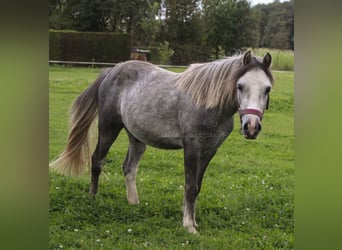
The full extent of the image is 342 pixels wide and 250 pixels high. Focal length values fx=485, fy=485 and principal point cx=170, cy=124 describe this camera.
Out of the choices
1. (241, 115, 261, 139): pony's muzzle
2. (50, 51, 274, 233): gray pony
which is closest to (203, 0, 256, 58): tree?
(50, 51, 274, 233): gray pony

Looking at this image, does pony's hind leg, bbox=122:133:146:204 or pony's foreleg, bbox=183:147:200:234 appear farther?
pony's hind leg, bbox=122:133:146:204

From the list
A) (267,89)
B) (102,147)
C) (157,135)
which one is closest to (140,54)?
(157,135)

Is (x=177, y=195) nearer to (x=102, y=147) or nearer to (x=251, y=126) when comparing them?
(x=102, y=147)

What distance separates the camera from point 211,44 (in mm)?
2168

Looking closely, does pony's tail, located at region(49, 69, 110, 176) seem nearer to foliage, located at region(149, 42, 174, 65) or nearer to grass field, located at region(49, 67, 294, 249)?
grass field, located at region(49, 67, 294, 249)

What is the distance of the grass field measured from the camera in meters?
2.14

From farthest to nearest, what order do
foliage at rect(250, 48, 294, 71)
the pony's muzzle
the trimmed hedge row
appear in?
1. the trimmed hedge row
2. foliage at rect(250, 48, 294, 71)
3. the pony's muzzle

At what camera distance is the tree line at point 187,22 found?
2168mm

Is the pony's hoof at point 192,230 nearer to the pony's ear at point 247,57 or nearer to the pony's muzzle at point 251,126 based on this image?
the pony's muzzle at point 251,126

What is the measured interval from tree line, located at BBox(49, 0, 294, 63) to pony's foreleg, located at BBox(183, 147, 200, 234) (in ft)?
1.42

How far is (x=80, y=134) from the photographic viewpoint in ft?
7.77
